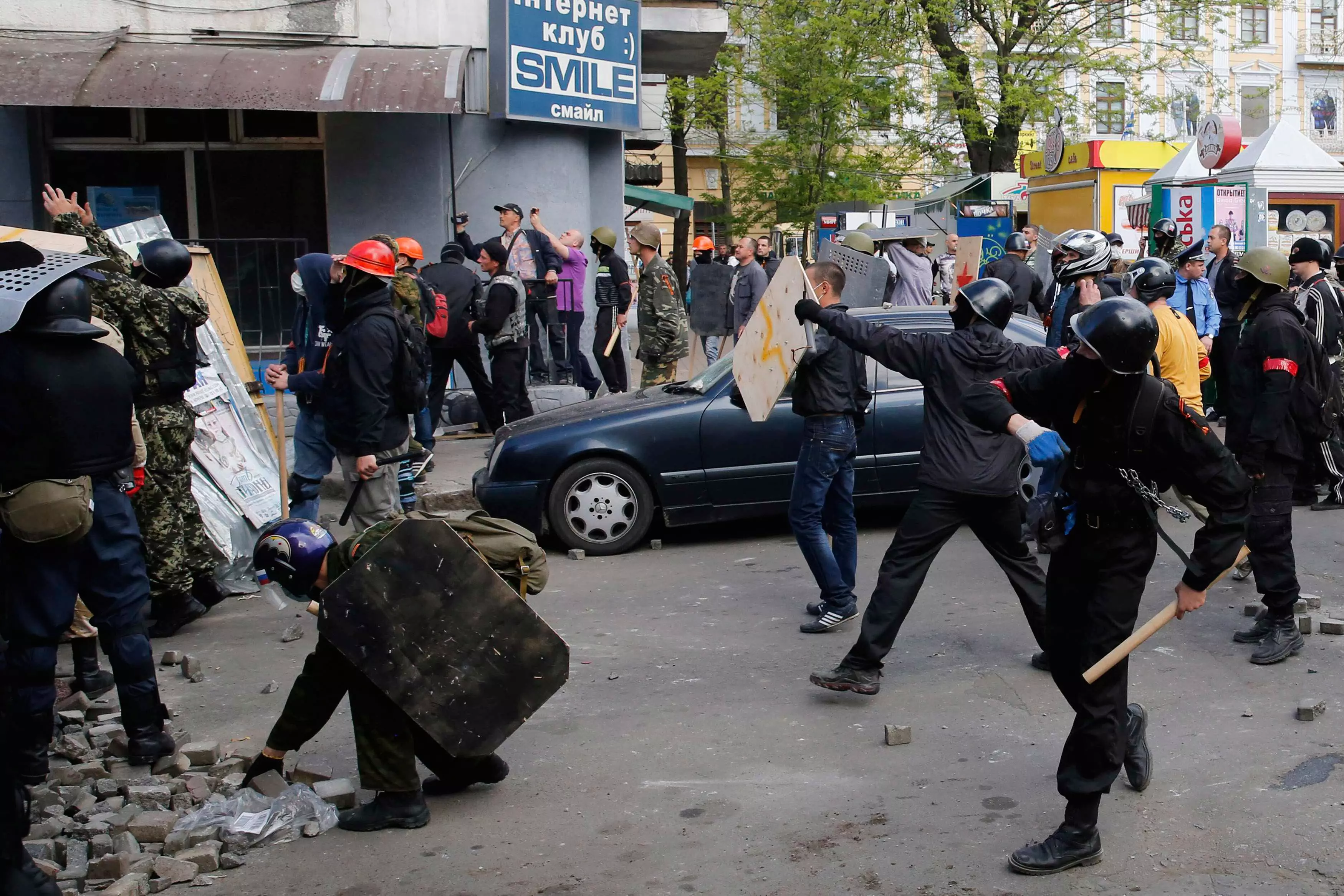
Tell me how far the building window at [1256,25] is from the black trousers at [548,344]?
154ft

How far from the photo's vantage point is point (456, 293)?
10633 millimetres

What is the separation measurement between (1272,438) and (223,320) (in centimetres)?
606

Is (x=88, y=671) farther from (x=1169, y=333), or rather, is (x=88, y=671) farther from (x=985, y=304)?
(x=1169, y=333)

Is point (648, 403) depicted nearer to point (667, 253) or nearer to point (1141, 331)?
point (1141, 331)

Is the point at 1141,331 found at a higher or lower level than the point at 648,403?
higher

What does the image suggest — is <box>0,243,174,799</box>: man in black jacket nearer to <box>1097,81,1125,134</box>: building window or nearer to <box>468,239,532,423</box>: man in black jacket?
<box>468,239,532,423</box>: man in black jacket

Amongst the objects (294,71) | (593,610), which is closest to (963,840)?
(593,610)

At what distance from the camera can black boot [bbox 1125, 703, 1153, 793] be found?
15.0 ft

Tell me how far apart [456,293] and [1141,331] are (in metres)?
7.52

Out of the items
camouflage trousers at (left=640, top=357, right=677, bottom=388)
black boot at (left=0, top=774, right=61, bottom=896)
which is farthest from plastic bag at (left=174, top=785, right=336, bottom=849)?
camouflage trousers at (left=640, top=357, right=677, bottom=388)

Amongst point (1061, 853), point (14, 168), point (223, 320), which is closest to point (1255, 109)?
point (14, 168)

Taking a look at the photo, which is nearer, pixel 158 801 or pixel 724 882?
pixel 724 882

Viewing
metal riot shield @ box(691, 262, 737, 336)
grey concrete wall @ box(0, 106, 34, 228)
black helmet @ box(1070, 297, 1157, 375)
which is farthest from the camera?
metal riot shield @ box(691, 262, 737, 336)

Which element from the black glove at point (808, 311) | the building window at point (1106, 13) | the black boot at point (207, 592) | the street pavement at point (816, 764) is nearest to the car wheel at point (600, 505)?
the street pavement at point (816, 764)
